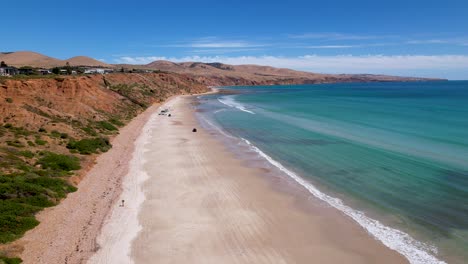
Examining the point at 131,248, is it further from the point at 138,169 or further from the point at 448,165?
the point at 448,165

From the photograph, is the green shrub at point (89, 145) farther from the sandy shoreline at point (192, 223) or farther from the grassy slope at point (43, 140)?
the sandy shoreline at point (192, 223)

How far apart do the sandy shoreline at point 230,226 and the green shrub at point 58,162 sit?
4.35 m

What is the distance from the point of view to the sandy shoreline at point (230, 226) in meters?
13.6

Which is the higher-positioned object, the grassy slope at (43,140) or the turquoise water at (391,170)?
the grassy slope at (43,140)

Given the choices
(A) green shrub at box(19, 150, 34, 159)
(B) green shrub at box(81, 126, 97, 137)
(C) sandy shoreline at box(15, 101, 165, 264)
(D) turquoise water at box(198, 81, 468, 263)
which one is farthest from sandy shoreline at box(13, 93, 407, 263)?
(B) green shrub at box(81, 126, 97, 137)

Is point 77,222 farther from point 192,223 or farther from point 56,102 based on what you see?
point 56,102

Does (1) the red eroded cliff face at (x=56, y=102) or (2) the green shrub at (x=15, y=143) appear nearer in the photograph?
(2) the green shrub at (x=15, y=143)

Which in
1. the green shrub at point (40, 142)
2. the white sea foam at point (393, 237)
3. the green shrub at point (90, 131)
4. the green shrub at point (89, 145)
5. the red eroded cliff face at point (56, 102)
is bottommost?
the white sea foam at point (393, 237)

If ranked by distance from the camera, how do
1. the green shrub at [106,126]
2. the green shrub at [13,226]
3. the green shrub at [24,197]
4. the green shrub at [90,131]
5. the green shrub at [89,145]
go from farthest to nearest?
the green shrub at [106,126], the green shrub at [90,131], the green shrub at [89,145], the green shrub at [24,197], the green shrub at [13,226]

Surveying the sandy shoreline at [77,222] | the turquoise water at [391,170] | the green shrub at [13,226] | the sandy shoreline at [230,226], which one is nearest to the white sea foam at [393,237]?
the turquoise water at [391,170]

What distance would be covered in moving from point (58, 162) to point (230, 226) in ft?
43.0

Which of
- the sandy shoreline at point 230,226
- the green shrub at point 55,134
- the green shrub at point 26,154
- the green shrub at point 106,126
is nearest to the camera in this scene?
the sandy shoreline at point 230,226

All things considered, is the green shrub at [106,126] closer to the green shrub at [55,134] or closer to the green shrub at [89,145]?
the green shrub at [89,145]

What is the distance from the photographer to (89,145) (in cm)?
2858
